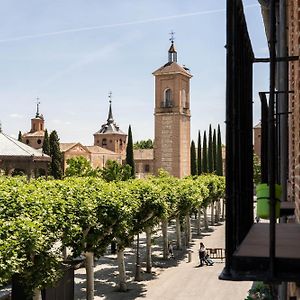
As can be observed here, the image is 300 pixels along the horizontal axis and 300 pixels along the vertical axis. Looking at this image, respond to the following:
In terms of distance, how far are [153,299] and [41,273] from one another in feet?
26.9

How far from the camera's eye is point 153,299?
59.7 feet

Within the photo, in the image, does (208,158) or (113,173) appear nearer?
(113,173)

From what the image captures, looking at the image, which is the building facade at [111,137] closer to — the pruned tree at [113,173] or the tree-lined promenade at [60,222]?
the pruned tree at [113,173]

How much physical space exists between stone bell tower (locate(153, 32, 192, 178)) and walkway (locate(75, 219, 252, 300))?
137 ft

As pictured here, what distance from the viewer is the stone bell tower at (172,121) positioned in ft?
227

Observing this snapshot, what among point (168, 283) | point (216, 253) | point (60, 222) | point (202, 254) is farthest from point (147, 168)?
point (60, 222)

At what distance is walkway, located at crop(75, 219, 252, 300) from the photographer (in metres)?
18.7

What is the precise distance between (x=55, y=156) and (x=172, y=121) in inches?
715

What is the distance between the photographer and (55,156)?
209 feet

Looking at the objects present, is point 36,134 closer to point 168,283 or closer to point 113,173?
point 113,173

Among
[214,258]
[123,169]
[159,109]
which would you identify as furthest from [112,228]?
[159,109]

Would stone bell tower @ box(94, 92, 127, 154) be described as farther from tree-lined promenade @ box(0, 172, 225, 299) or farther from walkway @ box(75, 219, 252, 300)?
tree-lined promenade @ box(0, 172, 225, 299)

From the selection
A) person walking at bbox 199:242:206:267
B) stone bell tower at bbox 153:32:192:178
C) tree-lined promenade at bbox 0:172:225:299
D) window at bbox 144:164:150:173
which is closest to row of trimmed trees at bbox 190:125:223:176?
stone bell tower at bbox 153:32:192:178

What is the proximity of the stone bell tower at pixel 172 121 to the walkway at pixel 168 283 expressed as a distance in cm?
4183
